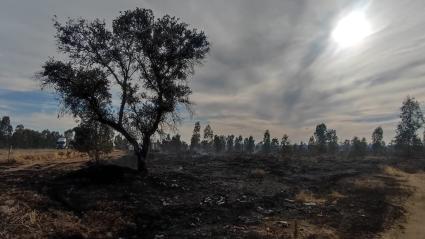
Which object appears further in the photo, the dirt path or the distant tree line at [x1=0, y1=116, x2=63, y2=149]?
the distant tree line at [x1=0, y1=116, x2=63, y2=149]

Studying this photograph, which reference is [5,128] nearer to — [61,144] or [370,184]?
[61,144]

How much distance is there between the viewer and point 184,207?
76.9 feet


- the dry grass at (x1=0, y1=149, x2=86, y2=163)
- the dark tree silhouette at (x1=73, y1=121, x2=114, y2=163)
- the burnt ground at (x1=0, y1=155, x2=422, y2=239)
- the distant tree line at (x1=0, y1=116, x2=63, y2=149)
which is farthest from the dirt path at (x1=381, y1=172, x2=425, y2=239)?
the distant tree line at (x1=0, y1=116, x2=63, y2=149)

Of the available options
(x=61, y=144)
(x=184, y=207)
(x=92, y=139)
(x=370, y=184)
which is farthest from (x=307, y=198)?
(x=61, y=144)

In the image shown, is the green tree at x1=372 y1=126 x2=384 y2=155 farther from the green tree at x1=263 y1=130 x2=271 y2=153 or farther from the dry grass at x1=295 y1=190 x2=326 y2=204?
the dry grass at x1=295 y1=190 x2=326 y2=204

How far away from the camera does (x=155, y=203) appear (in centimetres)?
2333

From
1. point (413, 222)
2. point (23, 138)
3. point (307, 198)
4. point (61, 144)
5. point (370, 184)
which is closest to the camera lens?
point (413, 222)

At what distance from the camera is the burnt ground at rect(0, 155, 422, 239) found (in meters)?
18.2

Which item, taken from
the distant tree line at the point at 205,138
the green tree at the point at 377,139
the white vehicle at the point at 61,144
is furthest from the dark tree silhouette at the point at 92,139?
the green tree at the point at 377,139

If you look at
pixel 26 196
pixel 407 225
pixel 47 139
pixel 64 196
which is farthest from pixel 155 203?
pixel 47 139

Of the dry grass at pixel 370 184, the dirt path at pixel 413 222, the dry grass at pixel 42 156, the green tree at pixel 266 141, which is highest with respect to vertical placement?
the green tree at pixel 266 141

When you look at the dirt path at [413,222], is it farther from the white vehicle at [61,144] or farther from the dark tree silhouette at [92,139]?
the white vehicle at [61,144]

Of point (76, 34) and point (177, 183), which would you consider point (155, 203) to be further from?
point (76, 34)

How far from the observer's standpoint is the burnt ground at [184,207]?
1817 cm
